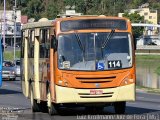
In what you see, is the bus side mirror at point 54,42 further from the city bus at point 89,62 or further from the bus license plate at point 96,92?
the bus license plate at point 96,92

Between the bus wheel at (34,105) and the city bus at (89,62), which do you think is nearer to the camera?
the city bus at (89,62)

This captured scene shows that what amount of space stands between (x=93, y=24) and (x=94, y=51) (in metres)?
0.92

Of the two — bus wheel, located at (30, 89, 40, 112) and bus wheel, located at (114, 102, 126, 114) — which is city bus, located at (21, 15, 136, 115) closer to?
bus wheel, located at (114, 102, 126, 114)

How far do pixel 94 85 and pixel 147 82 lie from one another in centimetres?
3620

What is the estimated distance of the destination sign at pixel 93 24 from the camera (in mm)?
21280

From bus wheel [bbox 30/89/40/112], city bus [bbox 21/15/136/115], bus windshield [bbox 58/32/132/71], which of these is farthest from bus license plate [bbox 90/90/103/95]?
bus wheel [bbox 30/89/40/112]

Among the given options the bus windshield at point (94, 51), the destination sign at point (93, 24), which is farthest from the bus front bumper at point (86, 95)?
the destination sign at point (93, 24)

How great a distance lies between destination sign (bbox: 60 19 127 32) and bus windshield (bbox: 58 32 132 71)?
0.72 ft

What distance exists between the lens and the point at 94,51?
2091 centimetres

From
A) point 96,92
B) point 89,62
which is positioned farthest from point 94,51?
point 96,92

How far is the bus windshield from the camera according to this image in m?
20.8

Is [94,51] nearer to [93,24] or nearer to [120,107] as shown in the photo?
[93,24]

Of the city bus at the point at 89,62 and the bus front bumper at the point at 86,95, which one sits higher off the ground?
the city bus at the point at 89,62

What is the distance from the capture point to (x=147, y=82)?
5650 cm
